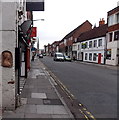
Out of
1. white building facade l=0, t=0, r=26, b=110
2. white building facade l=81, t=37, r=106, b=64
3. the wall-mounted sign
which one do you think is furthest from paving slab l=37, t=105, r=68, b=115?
white building facade l=81, t=37, r=106, b=64

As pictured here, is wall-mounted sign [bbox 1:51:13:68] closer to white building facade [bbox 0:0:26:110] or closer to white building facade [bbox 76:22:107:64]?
white building facade [bbox 0:0:26:110]

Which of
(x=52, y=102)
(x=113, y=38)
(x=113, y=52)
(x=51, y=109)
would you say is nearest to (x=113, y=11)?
(x=113, y=38)

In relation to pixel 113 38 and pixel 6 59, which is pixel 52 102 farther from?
pixel 113 38

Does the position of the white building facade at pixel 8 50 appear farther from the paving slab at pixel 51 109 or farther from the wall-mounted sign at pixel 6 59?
the paving slab at pixel 51 109

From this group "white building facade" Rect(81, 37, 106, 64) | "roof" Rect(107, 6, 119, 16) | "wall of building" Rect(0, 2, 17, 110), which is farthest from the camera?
"white building facade" Rect(81, 37, 106, 64)

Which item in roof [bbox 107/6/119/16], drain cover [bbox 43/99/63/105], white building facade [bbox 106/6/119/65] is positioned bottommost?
drain cover [bbox 43/99/63/105]

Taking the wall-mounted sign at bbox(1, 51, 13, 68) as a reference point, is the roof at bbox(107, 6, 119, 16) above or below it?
above

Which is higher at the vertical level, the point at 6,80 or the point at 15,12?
the point at 15,12

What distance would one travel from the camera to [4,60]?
16.7 feet

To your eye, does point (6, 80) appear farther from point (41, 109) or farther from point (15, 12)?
point (15, 12)

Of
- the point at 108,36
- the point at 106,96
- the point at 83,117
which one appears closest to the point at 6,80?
the point at 83,117

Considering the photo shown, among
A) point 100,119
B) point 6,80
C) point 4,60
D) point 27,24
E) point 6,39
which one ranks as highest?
point 27,24

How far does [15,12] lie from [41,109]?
10.1 ft

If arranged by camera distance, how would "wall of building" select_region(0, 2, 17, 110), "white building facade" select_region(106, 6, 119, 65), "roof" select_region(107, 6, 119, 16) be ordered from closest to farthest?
"wall of building" select_region(0, 2, 17, 110) < "white building facade" select_region(106, 6, 119, 65) < "roof" select_region(107, 6, 119, 16)
